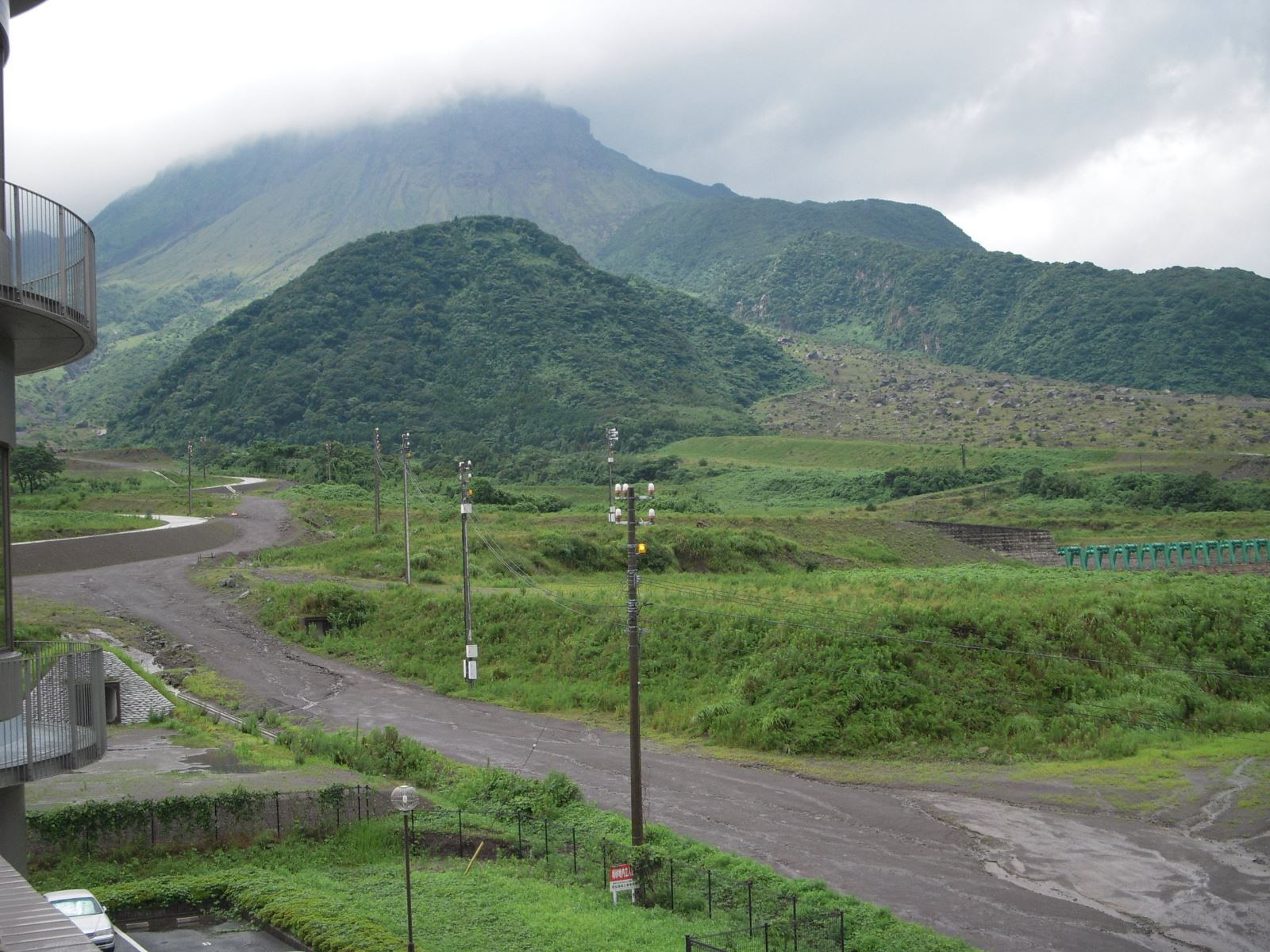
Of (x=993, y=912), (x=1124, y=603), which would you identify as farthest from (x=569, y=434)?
(x=993, y=912)

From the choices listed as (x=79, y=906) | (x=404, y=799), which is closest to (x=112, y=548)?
(x=404, y=799)

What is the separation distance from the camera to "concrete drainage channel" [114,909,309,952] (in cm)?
1546

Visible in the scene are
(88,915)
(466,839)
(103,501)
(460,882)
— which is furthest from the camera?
(103,501)

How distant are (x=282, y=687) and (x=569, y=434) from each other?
90.8 meters

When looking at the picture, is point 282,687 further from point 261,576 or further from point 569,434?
point 569,434

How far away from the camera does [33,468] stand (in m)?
78.9

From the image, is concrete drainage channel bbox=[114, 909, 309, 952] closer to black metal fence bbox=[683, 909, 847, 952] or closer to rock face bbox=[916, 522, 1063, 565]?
black metal fence bbox=[683, 909, 847, 952]

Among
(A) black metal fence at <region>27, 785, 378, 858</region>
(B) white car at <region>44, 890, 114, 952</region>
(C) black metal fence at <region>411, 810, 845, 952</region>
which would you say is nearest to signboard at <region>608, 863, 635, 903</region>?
(C) black metal fence at <region>411, 810, 845, 952</region>

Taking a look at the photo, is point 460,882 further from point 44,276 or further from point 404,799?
point 44,276

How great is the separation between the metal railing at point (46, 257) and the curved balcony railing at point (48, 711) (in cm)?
293

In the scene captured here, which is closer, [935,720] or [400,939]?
[400,939]

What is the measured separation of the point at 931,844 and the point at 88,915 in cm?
1573

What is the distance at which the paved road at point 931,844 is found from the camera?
61.9ft

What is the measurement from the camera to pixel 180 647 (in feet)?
138
